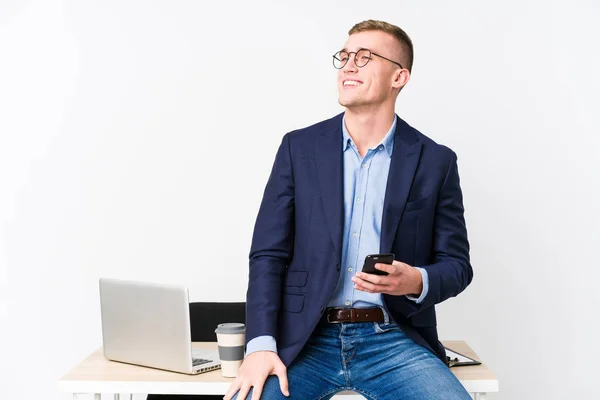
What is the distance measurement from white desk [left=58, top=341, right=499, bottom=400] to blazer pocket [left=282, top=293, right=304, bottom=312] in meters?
0.29

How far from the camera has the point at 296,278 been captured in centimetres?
269

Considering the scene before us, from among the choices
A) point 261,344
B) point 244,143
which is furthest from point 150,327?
point 244,143

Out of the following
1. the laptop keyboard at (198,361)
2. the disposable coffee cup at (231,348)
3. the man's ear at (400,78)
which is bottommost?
the laptop keyboard at (198,361)

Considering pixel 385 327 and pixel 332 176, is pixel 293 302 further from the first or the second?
pixel 332 176

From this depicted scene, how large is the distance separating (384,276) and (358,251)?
318 millimetres

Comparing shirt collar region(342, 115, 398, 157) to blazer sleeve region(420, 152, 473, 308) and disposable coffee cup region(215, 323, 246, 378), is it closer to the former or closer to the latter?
blazer sleeve region(420, 152, 473, 308)

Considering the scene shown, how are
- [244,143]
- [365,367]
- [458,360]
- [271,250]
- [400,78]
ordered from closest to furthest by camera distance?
[365,367] < [271,250] < [458,360] < [400,78] < [244,143]

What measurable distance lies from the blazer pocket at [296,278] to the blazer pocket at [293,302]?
0.13ft

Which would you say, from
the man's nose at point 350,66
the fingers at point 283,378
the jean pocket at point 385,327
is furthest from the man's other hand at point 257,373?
the man's nose at point 350,66

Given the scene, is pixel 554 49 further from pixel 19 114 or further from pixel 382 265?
pixel 19 114

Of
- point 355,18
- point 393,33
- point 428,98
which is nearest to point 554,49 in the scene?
point 428,98

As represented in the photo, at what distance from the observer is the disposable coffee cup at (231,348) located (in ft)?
8.51

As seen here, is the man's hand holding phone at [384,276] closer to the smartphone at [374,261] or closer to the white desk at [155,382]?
the smartphone at [374,261]

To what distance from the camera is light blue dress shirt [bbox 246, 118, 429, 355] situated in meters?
2.66
